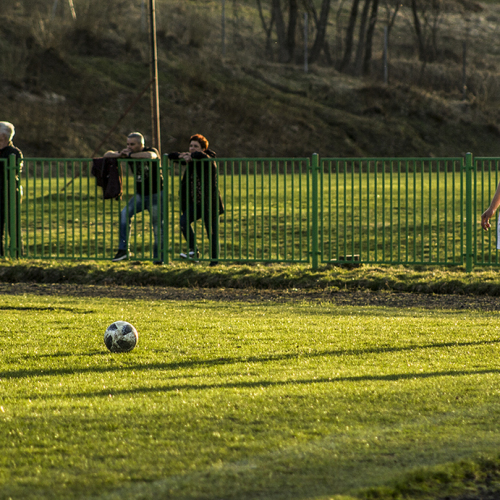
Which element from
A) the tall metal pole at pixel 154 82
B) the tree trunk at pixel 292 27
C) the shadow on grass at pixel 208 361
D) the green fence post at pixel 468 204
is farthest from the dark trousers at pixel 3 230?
the tree trunk at pixel 292 27

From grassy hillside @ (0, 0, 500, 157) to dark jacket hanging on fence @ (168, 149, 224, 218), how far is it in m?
26.7

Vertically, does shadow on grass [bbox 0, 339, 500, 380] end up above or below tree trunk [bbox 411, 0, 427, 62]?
below

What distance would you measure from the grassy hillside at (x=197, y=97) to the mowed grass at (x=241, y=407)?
108 ft

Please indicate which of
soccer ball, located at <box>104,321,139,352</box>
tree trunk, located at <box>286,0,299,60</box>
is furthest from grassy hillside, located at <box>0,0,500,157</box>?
soccer ball, located at <box>104,321,139,352</box>

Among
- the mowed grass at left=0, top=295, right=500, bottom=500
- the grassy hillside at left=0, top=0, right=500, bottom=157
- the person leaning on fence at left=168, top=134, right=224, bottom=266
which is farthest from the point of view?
the grassy hillside at left=0, top=0, right=500, bottom=157

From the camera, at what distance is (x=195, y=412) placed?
5.24m

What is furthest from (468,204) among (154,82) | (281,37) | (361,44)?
(281,37)

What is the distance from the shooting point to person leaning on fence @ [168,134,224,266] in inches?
532

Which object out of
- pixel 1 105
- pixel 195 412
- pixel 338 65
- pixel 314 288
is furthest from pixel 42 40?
pixel 195 412

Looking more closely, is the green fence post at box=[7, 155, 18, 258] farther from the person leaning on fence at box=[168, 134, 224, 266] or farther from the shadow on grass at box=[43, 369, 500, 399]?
the shadow on grass at box=[43, 369, 500, 399]

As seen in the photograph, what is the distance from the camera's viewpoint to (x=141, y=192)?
13.9 meters

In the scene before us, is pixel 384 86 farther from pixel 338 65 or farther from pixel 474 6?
pixel 474 6

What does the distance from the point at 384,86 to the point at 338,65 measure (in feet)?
33.0

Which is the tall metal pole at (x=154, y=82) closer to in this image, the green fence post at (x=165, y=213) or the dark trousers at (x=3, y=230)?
the green fence post at (x=165, y=213)
